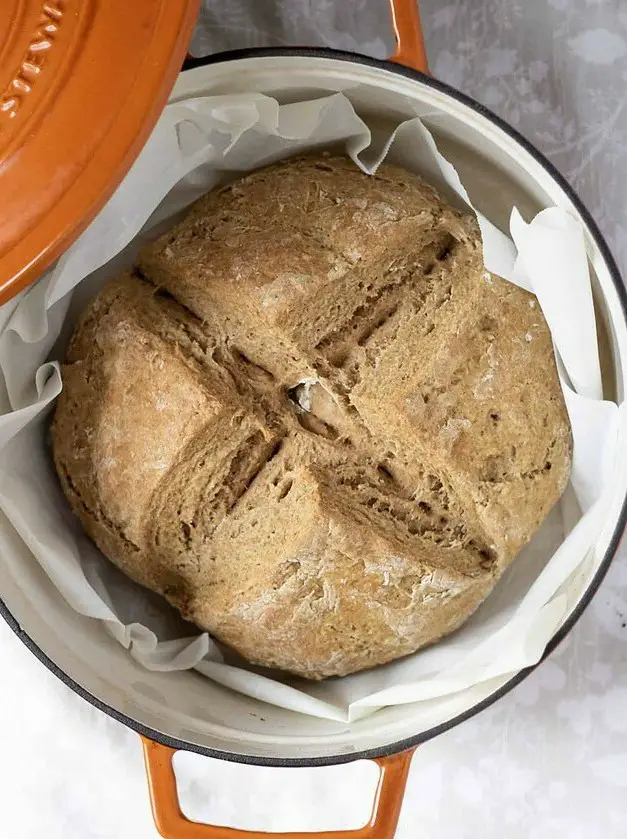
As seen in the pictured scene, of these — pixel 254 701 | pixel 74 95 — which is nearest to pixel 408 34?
pixel 74 95

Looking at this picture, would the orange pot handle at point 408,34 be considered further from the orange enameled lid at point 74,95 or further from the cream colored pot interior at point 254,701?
the orange enameled lid at point 74,95

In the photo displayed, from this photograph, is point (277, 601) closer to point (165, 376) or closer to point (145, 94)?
point (165, 376)

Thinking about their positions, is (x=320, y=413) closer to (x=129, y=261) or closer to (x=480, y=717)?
(x=129, y=261)

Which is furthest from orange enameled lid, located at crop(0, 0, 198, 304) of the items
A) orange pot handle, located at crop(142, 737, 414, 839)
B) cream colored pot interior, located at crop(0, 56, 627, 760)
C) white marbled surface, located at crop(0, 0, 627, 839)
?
A: orange pot handle, located at crop(142, 737, 414, 839)

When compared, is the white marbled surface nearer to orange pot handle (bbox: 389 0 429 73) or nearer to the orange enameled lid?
orange pot handle (bbox: 389 0 429 73)

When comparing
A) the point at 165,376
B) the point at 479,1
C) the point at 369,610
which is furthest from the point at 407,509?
the point at 479,1
